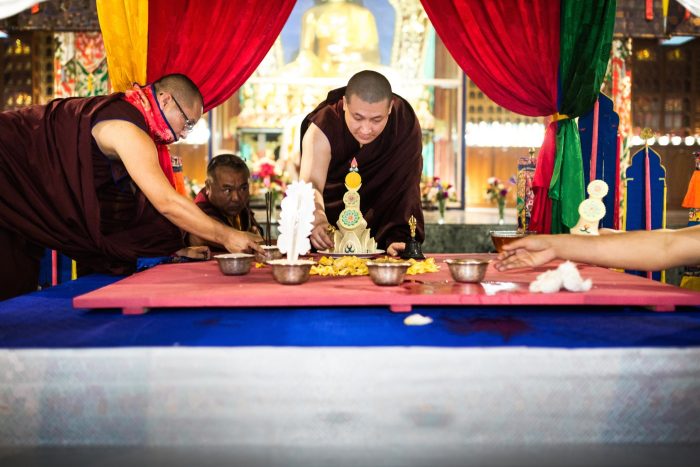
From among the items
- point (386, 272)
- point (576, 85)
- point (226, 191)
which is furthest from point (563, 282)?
point (576, 85)

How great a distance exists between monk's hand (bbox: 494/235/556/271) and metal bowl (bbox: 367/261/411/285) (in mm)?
280

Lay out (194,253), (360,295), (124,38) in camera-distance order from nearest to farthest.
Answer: (360,295), (194,253), (124,38)

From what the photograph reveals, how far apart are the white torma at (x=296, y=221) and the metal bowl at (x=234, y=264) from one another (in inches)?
7.3

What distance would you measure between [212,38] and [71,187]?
2.02m

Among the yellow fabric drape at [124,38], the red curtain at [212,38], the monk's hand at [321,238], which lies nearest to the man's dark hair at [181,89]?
the monk's hand at [321,238]

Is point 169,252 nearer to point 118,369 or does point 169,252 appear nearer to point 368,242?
point 368,242

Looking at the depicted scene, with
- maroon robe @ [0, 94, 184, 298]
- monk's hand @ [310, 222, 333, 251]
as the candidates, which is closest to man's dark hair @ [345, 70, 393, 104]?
monk's hand @ [310, 222, 333, 251]

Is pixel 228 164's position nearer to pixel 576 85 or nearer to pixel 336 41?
pixel 576 85

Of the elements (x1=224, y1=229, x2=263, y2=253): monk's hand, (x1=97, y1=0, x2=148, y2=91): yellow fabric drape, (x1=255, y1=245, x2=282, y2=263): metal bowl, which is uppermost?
(x1=97, y1=0, x2=148, y2=91): yellow fabric drape

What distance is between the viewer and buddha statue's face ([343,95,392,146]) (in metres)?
2.71

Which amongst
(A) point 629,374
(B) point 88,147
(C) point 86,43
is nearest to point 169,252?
(B) point 88,147

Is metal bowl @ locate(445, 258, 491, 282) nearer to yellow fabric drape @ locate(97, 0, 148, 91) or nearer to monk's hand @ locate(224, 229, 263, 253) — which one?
monk's hand @ locate(224, 229, 263, 253)

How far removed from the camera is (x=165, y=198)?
2090mm

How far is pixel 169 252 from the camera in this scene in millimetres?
2510
